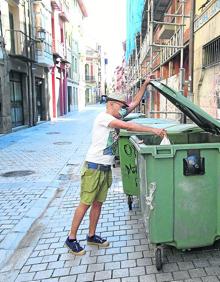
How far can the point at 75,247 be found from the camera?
360cm

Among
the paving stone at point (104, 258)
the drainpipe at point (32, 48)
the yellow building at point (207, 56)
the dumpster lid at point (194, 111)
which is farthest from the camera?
the drainpipe at point (32, 48)

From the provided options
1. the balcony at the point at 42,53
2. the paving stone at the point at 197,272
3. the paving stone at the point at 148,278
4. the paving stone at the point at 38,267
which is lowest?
the paving stone at the point at 38,267

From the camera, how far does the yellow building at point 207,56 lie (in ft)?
24.6

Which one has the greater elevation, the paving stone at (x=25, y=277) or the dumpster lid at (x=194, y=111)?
the dumpster lid at (x=194, y=111)

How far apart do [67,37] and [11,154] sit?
2328 cm

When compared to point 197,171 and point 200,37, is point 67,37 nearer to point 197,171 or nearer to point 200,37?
point 200,37

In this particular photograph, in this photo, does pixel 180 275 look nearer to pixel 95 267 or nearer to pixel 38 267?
pixel 95 267


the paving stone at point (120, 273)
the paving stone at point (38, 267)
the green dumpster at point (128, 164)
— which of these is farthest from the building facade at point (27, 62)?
the paving stone at point (120, 273)

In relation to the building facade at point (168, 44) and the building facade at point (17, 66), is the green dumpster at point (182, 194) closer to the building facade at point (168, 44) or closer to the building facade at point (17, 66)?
the building facade at point (168, 44)

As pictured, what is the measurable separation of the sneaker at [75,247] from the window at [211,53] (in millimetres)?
5592

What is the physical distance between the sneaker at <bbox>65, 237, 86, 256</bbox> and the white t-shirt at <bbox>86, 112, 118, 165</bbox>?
2.99 feet

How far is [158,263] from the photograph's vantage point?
317cm

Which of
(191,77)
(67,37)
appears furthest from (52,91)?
(191,77)

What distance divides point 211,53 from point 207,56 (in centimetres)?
21
